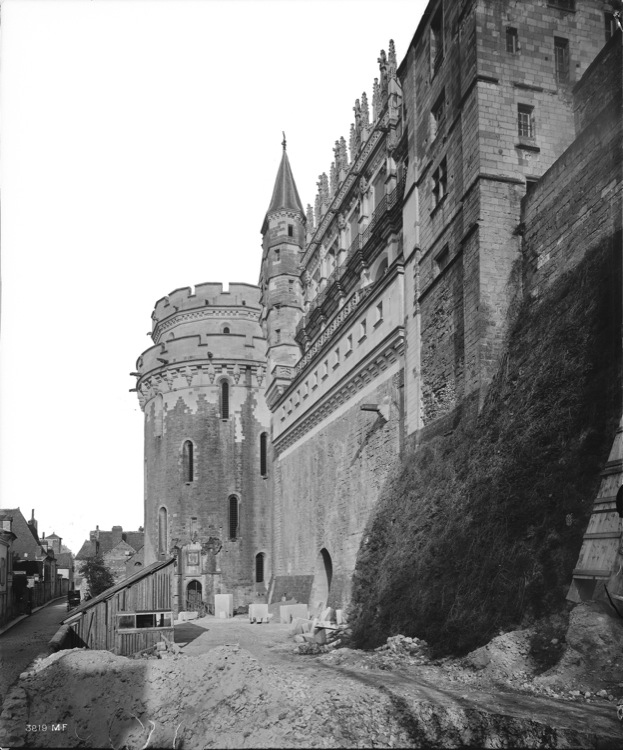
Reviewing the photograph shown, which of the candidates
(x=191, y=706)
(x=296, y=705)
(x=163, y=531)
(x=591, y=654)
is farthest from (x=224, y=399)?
(x=591, y=654)

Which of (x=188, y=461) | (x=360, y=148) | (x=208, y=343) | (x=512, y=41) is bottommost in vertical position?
(x=188, y=461)

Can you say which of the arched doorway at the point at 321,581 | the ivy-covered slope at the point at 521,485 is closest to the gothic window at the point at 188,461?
the arched doorway at the point at 321,581

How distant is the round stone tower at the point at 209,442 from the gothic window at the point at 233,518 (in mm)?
56

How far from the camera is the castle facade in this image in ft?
52.3

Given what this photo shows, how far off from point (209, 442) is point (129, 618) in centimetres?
2801

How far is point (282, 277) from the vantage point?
3825 centimetres

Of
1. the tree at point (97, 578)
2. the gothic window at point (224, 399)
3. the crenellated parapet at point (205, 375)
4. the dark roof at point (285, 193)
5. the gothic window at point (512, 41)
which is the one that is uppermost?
the dark roof at point (285, 193)

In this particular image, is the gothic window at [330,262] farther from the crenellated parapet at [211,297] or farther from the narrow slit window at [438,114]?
the narrow slit window at [438,114]

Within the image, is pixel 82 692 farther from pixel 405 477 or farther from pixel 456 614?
pixel 405 477

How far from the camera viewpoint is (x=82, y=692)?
10.9 meters

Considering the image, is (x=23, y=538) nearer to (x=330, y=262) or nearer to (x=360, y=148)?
(x=330, y=262)

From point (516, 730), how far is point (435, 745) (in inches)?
36.1

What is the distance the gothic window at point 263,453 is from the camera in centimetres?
4347

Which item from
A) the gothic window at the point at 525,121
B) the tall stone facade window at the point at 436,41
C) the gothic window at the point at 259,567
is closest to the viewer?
the gothic window at the point at 525,121
